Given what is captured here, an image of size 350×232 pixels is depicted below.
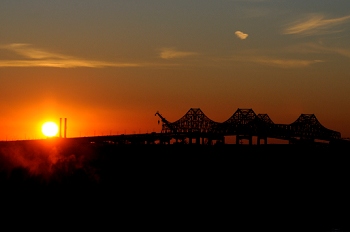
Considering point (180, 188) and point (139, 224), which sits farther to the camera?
point (180, 188)

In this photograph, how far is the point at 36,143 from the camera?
521ft

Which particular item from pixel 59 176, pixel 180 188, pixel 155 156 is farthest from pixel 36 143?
pixel 59 176

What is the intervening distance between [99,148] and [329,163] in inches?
2148

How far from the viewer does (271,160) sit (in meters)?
176

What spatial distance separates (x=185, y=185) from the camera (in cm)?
12838

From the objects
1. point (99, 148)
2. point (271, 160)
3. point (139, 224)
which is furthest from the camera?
point (271, 160)

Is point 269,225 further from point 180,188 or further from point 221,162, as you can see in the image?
point 221,162

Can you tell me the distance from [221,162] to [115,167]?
36496mm

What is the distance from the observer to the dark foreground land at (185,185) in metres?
94.6

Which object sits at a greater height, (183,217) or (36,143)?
(36,143)

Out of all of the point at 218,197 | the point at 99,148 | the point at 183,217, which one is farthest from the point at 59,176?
the point at 99,148

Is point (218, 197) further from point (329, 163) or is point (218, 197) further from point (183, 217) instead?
point (329, 163)

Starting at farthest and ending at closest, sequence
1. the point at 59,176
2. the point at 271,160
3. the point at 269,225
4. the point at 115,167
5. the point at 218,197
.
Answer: the point at 271,160 → the point at 115,167 → the point at 218,197 → the point at 59,176 → the point at 269,225

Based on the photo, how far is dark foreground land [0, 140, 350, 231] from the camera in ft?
310
